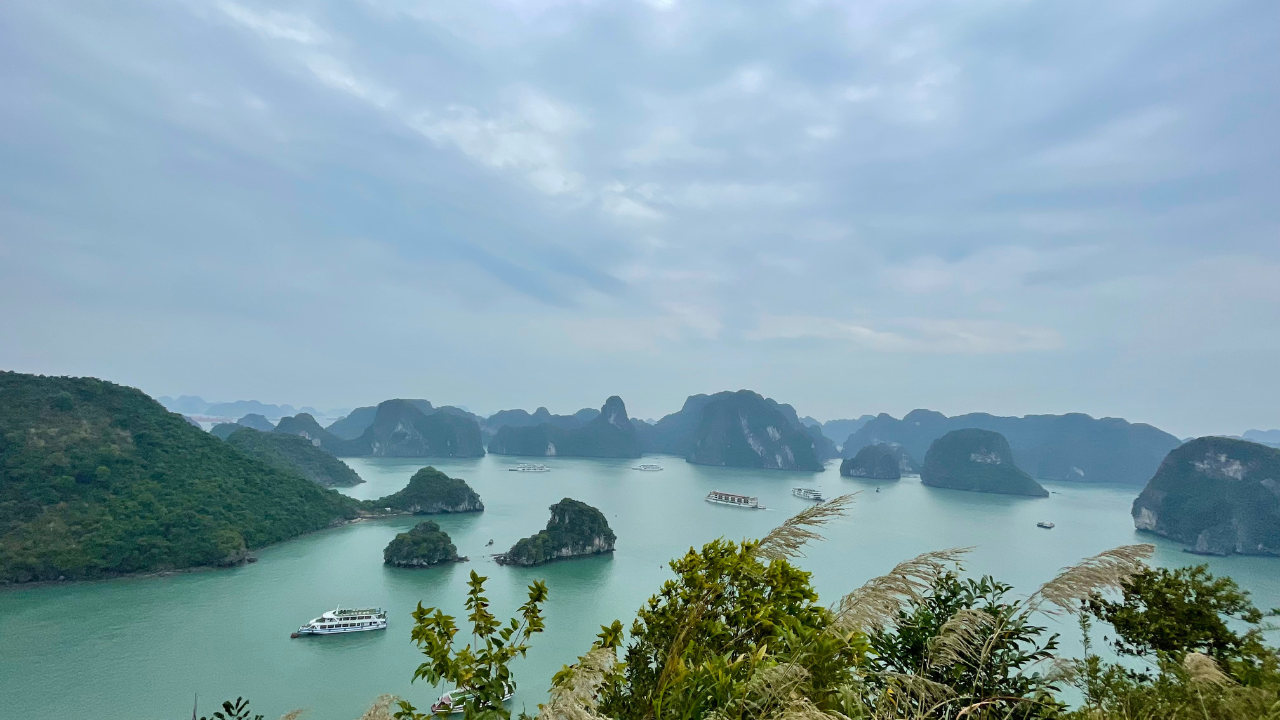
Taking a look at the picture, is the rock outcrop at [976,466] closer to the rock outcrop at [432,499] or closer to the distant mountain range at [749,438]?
the distant mountain range at [749,438]

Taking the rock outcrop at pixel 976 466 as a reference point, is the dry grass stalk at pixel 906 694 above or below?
above

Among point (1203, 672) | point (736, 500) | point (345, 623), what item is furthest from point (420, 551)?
point (1203, 672)

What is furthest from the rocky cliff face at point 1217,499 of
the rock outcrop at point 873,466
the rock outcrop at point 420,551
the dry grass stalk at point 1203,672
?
the dry grass stalk at point 1203,672

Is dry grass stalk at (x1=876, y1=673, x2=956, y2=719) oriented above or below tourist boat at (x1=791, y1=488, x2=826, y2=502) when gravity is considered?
above

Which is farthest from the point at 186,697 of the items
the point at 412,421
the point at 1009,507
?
the point at 412,421

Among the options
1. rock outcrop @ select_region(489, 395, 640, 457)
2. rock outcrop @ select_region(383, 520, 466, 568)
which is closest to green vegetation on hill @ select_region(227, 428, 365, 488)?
rock outcrop @ select_region(383, 520, 466, 568)

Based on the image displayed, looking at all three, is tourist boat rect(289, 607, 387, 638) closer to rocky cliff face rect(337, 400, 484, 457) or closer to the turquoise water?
the turquoise water
